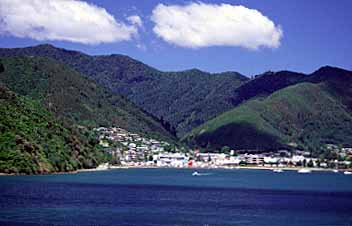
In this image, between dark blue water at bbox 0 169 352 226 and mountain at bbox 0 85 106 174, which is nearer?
dark blue water at bbox 0 169 352 226

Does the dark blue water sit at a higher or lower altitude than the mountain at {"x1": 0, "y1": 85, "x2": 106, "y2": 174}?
lower

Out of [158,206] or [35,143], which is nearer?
[158,206]

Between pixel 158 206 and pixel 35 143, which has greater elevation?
pixel 35 143

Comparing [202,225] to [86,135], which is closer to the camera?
[202,225]

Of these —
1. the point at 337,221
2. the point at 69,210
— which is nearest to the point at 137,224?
the point at 69,210

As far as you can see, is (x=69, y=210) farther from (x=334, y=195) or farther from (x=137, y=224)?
(x=334, y=195)

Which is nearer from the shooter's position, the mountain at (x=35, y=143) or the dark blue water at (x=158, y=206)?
the dark blue water at (x=158, y=206)

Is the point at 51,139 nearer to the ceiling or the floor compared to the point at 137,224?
nearer to the ceiling

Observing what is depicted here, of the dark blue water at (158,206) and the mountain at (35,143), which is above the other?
the mountain at (35,143)
